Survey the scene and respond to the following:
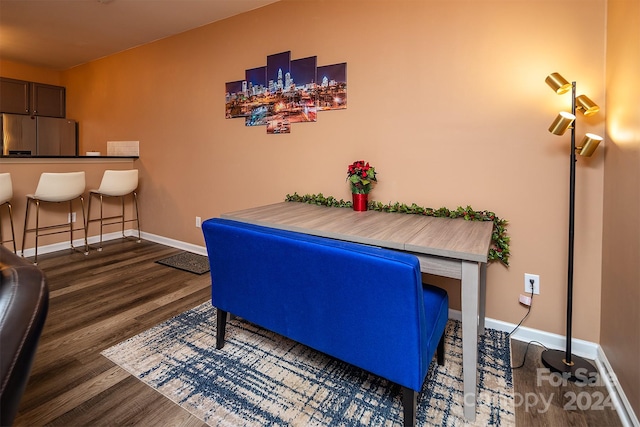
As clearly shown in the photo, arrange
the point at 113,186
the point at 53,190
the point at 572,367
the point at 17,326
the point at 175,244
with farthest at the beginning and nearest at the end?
the point at 175,244 → the point at 113,186 → the point at 53,190 → the point at 572,367 → the point at 17,326

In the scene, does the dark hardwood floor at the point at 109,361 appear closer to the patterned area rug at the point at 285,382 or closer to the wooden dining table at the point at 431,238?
the patterned area rug at the point at 285,382

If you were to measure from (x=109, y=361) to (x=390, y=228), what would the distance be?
66.0 inches

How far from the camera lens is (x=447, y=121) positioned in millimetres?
2219

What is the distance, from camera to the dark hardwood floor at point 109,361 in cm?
145

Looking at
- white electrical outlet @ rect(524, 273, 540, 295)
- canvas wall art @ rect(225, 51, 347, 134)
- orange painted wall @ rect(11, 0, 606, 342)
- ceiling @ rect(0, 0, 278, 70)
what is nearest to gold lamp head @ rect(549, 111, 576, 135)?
orange painted wall @ rect(11, 0, 606, 342)

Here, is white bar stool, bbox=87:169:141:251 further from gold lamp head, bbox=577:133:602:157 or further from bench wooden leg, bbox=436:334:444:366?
gold lamp head, bbox=577:133:602:157

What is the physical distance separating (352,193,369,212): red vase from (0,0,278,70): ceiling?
194 cm

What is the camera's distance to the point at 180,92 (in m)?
3.76

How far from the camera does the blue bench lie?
124 centimetres

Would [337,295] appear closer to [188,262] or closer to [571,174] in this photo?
[571,174]

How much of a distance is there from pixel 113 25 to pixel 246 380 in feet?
12.6

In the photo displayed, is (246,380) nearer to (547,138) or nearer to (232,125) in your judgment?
(547,138)

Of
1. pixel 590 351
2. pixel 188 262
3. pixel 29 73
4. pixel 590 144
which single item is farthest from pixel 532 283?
pixel 29 73

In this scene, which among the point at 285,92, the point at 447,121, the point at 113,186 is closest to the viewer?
the point at 447,121
